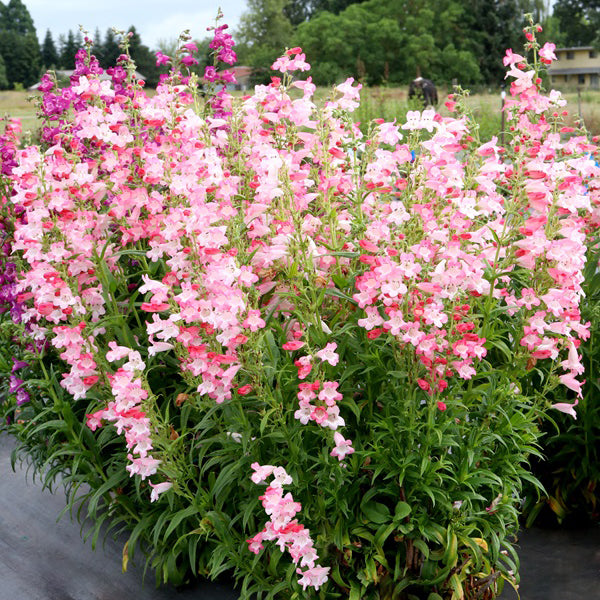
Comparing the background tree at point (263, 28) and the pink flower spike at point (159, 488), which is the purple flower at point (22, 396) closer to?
the pink flower spike at point (159, 488)

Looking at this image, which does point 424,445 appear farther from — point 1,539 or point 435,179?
point 1,539

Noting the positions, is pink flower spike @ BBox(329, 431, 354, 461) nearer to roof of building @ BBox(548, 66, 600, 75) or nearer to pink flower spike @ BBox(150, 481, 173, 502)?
pink flower spike @ BBox(150, 481, 173, 502)

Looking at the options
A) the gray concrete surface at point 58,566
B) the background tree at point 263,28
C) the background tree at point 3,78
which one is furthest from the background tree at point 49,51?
the gray concrete surface at point 58,566

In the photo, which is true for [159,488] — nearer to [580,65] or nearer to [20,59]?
[580,65]

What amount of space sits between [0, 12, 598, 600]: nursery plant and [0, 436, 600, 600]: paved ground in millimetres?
309

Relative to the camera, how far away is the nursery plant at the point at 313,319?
2516 millimetres

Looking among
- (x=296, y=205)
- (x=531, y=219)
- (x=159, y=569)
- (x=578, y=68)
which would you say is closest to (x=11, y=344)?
(x=159, y=569)

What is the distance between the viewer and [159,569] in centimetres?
343

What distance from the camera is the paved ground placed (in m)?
3.51

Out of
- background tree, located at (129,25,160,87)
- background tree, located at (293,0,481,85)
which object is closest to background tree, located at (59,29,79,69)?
background tree, located at (129,25,160,87)

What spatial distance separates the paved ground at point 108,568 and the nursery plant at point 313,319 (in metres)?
0.31

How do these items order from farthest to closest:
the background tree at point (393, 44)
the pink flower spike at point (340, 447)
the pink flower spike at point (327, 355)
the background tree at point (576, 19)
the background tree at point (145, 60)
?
the background tree at point (576, 19) < the background tree at point (145, 60) < the background tree at point (393, 44) < the pink flower spike at point (340, 447) < the pink flower spike at point (327, 355)

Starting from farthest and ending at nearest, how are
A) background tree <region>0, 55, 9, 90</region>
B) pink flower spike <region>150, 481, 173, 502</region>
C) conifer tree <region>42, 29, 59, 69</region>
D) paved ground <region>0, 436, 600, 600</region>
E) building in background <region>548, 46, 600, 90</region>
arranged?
1. conifer tree <region>42, 29, 59, 69</region>
2. background tree <region>0, 55, 9, 90</region>
3. building in background <region>548, 46, 600, 90</region>
4. paved ground <region>0, 436, 600, 600</region>
5. pink flower spike <region>150, 481, 173, 502</region>

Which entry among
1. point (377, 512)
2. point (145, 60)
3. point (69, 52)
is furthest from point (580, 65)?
point (377, 512)
